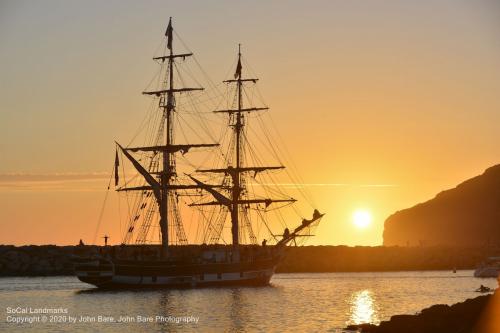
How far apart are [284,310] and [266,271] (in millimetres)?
36517

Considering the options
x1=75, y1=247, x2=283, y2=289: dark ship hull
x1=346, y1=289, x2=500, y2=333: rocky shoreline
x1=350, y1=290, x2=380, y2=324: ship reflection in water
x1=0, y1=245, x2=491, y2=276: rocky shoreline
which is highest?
x1=0, y1=245, x2=491, y2=276: rocky shoreline

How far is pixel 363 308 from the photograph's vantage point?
79250 millimetres

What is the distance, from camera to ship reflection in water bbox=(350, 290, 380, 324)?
6838 centimetres

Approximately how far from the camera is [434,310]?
181 feet

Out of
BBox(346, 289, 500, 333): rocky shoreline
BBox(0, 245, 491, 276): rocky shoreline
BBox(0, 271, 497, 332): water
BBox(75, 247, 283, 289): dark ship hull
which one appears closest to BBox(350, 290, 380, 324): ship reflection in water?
BBox(0, 271, 497, 332): water

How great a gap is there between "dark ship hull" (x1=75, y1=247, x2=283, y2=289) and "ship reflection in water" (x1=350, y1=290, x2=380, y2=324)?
1429cm

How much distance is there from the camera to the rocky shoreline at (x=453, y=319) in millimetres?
49969

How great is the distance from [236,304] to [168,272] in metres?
21.7

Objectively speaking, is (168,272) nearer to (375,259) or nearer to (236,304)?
(236,304)

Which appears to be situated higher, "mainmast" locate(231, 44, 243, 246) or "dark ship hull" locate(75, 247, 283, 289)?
"mainmast" locate(231, 44, 243, 246)

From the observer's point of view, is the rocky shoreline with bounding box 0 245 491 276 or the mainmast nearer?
the mainmast

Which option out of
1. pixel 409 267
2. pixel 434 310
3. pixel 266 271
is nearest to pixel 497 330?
pixel 434 310

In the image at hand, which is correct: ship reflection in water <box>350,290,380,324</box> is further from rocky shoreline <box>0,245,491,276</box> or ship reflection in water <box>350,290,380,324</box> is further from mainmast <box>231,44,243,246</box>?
rocky shoreline <box>0,245,491,276</box>

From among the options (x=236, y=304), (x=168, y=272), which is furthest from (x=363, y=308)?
(x=168, y=272)
